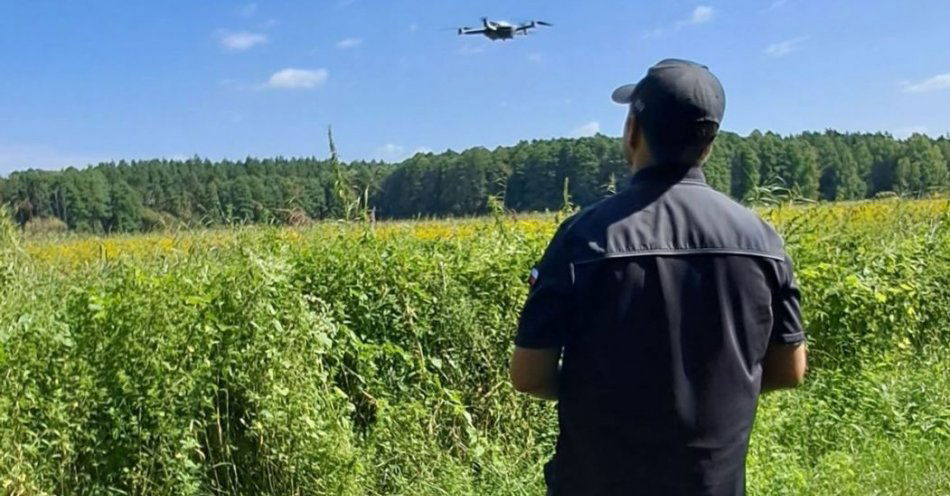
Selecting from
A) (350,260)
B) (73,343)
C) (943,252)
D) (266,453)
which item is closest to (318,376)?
(266,453)

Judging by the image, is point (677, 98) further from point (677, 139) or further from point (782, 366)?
point (782, 366)

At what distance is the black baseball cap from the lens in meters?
1.76

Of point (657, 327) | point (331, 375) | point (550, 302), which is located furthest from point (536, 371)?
point (331, 375)

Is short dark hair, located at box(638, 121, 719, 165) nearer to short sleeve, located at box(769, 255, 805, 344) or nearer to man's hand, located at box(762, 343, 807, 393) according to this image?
short sleeve, located at box(769, 255, 805, 344)

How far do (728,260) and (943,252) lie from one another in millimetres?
5720

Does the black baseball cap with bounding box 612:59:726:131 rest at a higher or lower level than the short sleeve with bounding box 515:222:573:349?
higher

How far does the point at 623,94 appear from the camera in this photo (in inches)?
78.9

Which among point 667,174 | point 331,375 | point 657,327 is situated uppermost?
point 667,174

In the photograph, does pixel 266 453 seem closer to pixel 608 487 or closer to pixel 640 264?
pixel 608 487

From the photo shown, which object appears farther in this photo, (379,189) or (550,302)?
(379,189)

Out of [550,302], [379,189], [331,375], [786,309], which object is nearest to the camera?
[550,302]

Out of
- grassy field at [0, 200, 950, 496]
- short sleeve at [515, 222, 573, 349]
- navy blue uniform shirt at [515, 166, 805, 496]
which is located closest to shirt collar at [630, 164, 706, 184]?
navy blue uniform shirt at [515, 166, 805, 496]

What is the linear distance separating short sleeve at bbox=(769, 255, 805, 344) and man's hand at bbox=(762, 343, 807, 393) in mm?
27

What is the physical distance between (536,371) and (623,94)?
2.43ft
